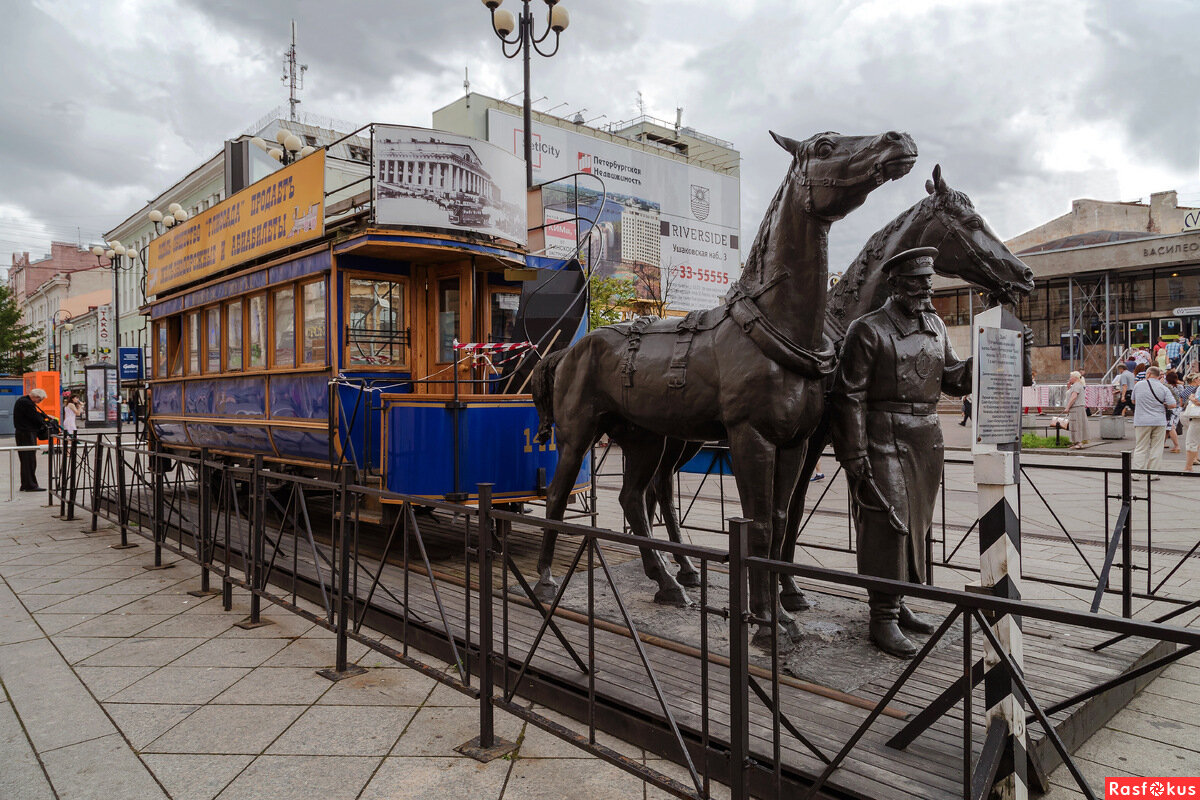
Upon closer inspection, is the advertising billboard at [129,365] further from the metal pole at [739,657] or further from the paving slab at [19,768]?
the metal pole at [739,657]

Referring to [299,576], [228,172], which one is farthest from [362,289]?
[228,172]

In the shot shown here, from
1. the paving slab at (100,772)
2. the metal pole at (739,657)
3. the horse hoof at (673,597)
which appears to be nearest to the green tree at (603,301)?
the horse hoof at (673,597)

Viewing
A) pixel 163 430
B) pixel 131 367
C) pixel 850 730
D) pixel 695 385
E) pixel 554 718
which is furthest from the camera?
pixel 131 367

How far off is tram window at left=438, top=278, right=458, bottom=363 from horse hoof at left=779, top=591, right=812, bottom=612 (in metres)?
4.22

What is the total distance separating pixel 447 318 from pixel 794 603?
15.0 feet

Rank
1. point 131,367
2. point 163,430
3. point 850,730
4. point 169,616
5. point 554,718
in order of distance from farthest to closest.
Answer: point 131,367
point 163,430
point 169,616
point 554,718
point 850,730

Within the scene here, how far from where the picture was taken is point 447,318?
774cm

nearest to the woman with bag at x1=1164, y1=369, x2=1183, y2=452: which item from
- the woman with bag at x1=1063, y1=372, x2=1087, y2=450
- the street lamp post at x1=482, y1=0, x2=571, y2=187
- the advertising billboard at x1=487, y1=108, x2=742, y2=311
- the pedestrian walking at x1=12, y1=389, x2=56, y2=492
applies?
the woman with bag at x1=1063, y1=372, x2=1087, y2=450

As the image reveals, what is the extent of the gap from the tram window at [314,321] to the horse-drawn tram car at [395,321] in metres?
0.02

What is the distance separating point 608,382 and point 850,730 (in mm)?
2635

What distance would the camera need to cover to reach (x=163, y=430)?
11.4 metres

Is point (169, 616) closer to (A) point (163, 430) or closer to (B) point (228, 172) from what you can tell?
(A) point (163, 430)

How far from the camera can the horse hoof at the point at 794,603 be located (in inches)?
187

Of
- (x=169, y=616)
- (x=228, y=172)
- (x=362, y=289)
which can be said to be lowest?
(x=169, y=616)
